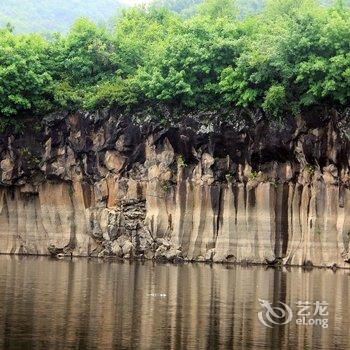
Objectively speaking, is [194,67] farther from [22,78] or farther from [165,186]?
[22,78]

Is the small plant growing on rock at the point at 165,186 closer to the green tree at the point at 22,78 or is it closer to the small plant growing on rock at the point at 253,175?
the small plant growing on rock at the point at 253,175

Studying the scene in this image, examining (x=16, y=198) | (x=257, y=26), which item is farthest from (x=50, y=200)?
(x=257, y=26)

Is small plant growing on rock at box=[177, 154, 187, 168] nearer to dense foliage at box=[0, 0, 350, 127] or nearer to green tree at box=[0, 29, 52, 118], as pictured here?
dense foliage at box=[0, 0, 350, 127]

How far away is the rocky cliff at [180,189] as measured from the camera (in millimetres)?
46656

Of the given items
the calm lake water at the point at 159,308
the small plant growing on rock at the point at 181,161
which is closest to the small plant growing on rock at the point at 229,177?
the small plant growing on rock at the point at 181,161

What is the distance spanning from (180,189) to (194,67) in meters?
6.58

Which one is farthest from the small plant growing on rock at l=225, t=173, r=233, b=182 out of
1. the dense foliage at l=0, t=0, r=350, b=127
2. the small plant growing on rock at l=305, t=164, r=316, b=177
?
the small plant growing on rock at l=305, t=164, r=316, b=177

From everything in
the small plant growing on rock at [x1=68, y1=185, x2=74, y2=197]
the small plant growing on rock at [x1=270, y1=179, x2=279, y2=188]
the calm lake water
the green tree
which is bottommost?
the calm lake water

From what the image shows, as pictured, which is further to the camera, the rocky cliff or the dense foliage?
the rocky cliff

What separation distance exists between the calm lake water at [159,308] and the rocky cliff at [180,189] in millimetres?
7108

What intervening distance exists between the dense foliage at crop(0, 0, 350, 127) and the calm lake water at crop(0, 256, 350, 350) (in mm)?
11509

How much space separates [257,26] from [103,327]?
33012 mm

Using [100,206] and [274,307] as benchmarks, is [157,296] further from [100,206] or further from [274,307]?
[100,206]

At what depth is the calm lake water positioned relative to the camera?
20.3 meters
